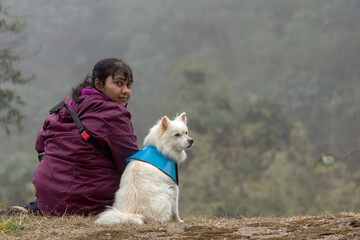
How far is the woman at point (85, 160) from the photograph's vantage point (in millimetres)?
5523

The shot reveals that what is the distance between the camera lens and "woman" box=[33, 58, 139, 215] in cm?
552

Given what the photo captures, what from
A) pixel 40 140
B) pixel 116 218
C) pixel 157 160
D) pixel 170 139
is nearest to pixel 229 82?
pixel 40 140

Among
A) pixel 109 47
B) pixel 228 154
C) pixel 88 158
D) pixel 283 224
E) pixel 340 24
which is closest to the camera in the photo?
pixel 283 224

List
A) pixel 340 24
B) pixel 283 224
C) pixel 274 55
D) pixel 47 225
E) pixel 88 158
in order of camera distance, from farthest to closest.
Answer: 1. pixel 274 55
2. pixel 340 24
3. pixel 88 158
4. pixel 47 225
5. pixel 283 224

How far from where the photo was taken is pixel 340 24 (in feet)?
225

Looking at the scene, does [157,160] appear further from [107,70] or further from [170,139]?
[107,70]

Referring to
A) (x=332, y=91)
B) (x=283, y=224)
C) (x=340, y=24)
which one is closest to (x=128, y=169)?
(x=283, y=224)

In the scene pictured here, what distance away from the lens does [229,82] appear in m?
60.8

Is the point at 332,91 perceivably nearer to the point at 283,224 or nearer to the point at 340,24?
the point at 340,24

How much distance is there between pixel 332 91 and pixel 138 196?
5995cm

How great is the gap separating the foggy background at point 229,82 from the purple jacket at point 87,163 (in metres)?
23.2

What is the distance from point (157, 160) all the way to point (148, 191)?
400mm

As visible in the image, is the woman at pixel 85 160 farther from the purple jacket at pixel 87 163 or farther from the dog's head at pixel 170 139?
the dog's head at pixel 170 139

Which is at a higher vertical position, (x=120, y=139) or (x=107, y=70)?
(x=107, y=70)
